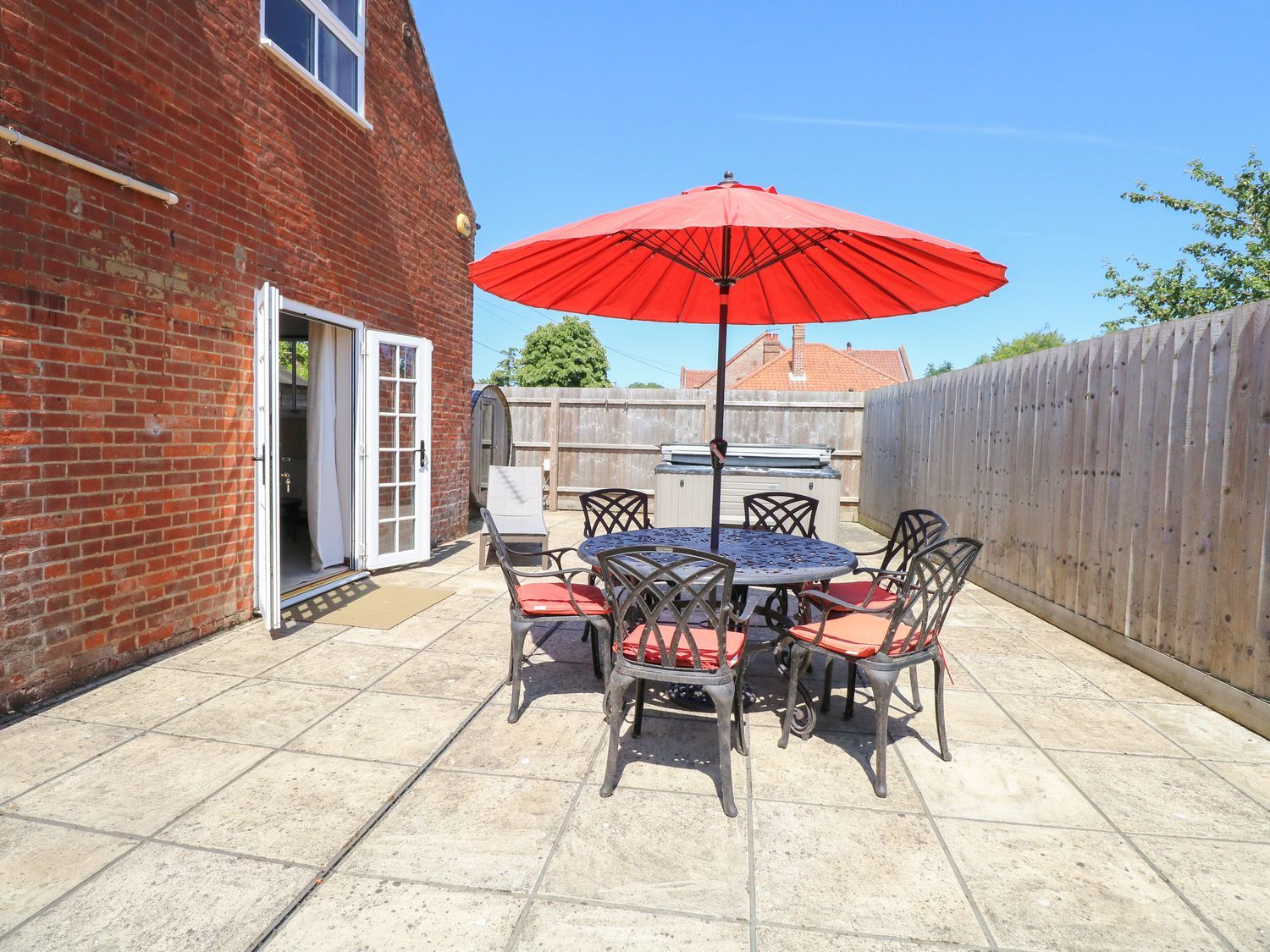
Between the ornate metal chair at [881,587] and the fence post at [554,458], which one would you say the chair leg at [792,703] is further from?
the fence post at [554,458]

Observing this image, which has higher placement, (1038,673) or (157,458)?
(157,458)

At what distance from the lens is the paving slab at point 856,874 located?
169 cm

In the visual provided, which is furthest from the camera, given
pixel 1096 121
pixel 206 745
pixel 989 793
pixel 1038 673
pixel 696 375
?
pixel 696 375

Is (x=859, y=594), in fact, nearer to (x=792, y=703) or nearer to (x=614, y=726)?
(x=792, y=703)

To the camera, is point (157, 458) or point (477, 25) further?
point (477, 25)

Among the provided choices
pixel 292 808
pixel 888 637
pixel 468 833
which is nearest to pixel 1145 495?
pixel 888 637

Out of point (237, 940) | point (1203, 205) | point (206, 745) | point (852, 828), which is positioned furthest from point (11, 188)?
point (1203, 205)

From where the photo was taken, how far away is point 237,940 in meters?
1.58

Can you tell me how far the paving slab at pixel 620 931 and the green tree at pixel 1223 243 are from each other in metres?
14.9

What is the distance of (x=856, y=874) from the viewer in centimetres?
188

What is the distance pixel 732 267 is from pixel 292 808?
9.55 feet

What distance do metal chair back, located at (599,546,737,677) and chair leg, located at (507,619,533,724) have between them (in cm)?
57

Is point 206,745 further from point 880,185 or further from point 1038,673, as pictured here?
point 880,185

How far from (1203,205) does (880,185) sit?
24.7 feet
